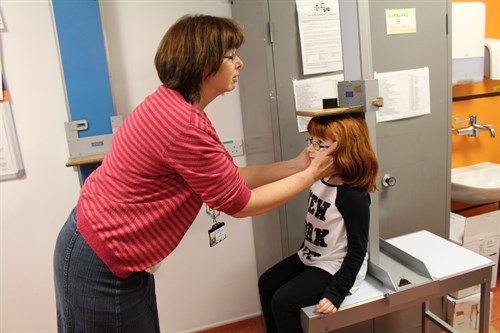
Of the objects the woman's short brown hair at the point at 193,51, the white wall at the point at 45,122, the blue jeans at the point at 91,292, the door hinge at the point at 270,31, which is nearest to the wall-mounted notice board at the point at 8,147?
the white wall at the point at 45,122

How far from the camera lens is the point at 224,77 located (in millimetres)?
1141

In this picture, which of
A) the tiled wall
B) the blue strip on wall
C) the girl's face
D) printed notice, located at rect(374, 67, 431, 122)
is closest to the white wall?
the blue strip on wall

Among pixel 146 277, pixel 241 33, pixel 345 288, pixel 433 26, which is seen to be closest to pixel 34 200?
pixel 146 277

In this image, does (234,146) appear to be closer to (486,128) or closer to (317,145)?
(317,145)

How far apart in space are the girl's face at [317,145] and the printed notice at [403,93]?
2.17ft

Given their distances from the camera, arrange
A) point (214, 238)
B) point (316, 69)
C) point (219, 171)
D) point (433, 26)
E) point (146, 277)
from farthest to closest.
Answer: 1. point (433, 26)
2. point (316, 69)
3. point (214, 238)
4. point (146, 277)
5. point (219, 171)

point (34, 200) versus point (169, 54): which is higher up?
point (169, 54)

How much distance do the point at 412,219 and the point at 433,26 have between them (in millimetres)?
1004

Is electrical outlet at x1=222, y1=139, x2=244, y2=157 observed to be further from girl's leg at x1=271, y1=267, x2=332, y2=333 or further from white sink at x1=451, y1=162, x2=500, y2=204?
white sink at x1=451, y1=162, x2=500, y2=204

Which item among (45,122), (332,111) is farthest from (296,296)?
(45,122)

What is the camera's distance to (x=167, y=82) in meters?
1.12

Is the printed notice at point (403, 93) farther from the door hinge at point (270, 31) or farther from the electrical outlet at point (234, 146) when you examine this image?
the electrical outlet at point (234, 146)

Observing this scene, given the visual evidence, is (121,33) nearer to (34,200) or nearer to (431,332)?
(34,200)

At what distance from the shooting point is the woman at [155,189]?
1.05 m
